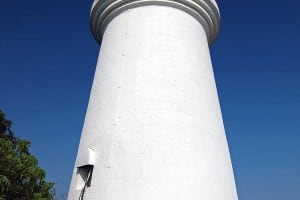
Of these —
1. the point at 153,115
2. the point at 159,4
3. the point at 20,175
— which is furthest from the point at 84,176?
the point at 20,175

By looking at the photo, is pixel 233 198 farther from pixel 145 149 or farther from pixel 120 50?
pixel 120 50

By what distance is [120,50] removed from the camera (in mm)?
3383

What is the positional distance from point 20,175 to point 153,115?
3770mm

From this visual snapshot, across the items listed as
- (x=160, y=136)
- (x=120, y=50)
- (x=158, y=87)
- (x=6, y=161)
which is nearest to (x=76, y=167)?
(x=160, y=136)

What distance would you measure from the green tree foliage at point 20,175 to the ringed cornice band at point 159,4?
2.89 metres

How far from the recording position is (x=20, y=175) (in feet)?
17.0

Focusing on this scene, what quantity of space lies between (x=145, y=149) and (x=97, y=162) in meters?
0.54

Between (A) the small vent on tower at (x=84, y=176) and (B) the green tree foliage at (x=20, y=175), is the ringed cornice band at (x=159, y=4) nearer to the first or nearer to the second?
(A) the small vent on tower at (x=84, y=176)

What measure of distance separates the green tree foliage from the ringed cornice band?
2.89 metres

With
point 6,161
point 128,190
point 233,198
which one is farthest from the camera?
point 6,161

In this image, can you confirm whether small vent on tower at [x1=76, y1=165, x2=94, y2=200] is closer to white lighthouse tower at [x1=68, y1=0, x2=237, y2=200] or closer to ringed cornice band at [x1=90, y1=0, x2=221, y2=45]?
white lighthouse tower at [x1=68, y1=0, x2=237, y2=200]

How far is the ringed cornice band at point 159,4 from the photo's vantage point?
11.8 feet

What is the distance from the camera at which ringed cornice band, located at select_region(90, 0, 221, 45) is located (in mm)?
3607

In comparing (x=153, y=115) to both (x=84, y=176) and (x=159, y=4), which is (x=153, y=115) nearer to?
(x=84, y=176)
